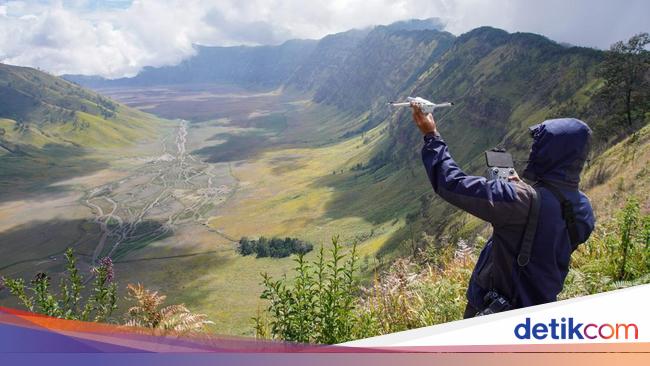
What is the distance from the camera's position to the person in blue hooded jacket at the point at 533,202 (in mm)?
4371

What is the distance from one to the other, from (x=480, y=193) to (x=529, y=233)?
635mm

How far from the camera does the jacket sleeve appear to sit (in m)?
4.32

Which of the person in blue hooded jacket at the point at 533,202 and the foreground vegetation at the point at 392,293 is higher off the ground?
the person in blue hooded jacket at the point at 533,202

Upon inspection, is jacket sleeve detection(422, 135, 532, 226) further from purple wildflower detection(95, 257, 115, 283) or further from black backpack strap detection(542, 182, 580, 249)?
purple wildflower detection(95, 257, 115, 283)

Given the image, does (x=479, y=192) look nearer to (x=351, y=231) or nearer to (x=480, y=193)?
(x=480, y=193)

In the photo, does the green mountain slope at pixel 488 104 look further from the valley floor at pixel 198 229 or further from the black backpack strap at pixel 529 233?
the black backpack strap at pixel 529 233

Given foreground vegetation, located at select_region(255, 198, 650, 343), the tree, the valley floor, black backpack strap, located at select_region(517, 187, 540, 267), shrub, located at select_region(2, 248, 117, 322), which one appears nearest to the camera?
black backpack strap, located at select_region(517, 187, 540, 267)

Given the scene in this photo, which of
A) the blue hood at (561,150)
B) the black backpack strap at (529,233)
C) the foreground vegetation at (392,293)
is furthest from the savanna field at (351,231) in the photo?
the black backpack strap at (529,233)

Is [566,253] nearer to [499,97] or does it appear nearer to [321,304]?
[321,304]

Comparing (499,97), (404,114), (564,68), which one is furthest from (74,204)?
(564,68)

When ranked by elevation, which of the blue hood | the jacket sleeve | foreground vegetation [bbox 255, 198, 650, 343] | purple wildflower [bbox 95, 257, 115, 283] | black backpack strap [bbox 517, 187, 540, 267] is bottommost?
foreground vegetation [bbox 255, 198, 650, 343]

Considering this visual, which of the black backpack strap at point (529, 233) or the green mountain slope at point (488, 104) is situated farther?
the green mountain slope at point (488, 104)

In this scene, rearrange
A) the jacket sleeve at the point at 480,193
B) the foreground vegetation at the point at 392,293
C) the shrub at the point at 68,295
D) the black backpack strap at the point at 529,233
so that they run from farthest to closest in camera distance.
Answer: the shrub at the point at 68,295 → the foreground vegetation at the point at 392,293 → the black backpack strap at the point at 529,233 → the jacket sleeve at the point at 480,193

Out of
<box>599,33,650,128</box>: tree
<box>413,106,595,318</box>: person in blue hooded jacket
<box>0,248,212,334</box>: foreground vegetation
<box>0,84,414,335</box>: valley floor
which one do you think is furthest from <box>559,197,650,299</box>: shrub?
<box>0,84,414,335</box>: valley floor
